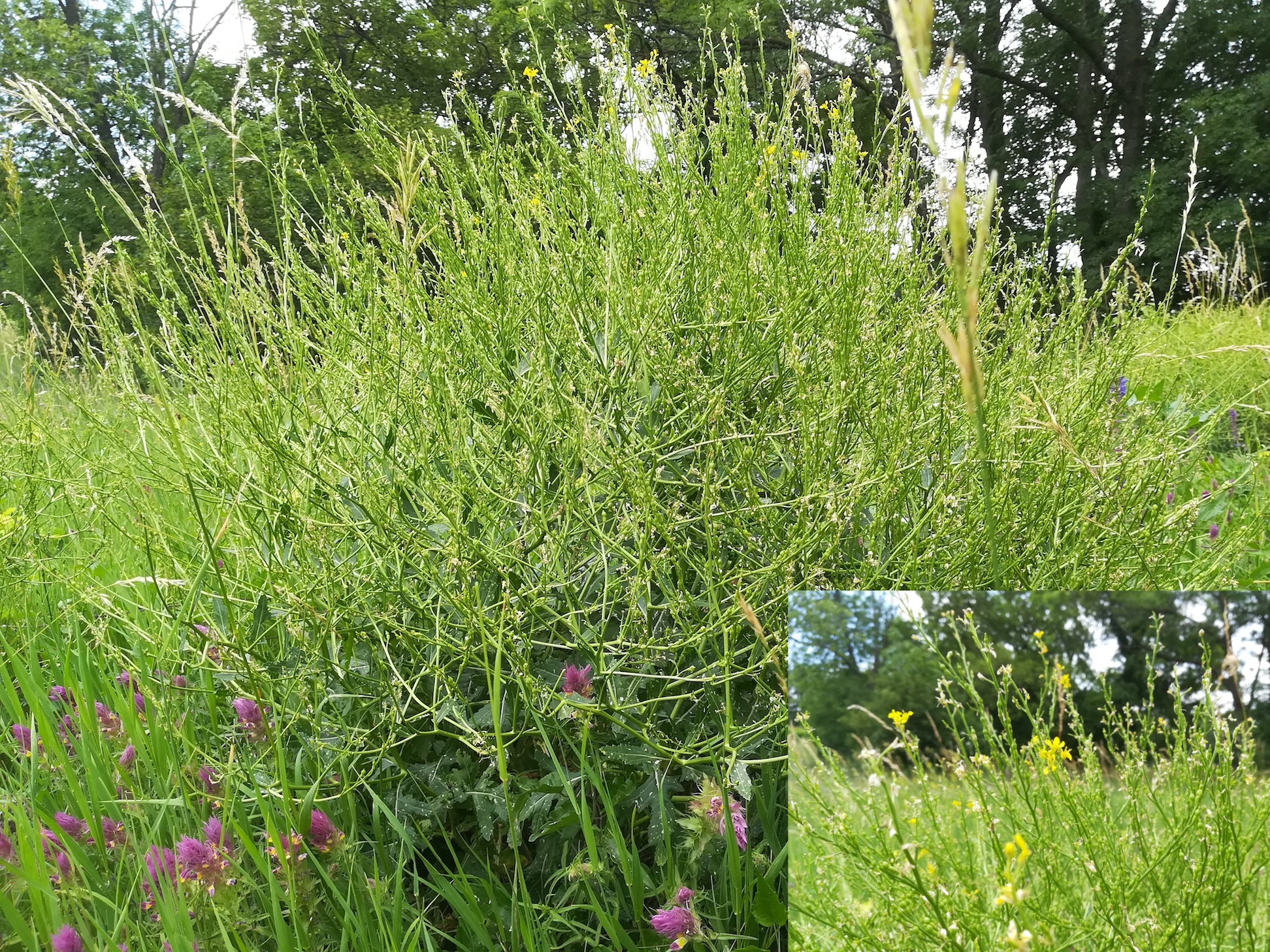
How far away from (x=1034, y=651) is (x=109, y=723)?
1.61 metres

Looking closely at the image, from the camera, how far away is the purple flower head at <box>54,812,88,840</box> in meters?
1.27

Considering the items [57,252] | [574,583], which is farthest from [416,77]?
[574,583]

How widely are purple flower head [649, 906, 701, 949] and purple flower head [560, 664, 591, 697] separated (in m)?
0.32

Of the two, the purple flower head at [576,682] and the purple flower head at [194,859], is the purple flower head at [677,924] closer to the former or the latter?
the purple flower head at [576,682]

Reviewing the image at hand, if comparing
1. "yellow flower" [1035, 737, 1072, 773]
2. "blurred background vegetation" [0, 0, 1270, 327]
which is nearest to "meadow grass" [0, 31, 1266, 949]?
"yellow flower" [1035, 737, 1072, 773]

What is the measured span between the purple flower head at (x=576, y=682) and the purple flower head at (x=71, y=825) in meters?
0.83

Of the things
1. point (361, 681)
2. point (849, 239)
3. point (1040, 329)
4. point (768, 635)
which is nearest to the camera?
point (768, 635)

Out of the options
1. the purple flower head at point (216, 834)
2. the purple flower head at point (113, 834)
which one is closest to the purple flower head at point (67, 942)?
the purple flower head at point (216, 834)

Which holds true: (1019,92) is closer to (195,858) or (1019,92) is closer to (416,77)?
(416,77)

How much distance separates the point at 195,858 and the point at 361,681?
35 centimetres

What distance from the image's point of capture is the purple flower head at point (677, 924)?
1.08 metres

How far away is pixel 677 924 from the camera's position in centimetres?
108

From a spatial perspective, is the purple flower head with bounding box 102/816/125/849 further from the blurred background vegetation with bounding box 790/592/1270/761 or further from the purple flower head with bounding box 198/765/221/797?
the blurred background vegetation with bounding box 790/592/1270/761

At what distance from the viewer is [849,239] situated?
188cm
